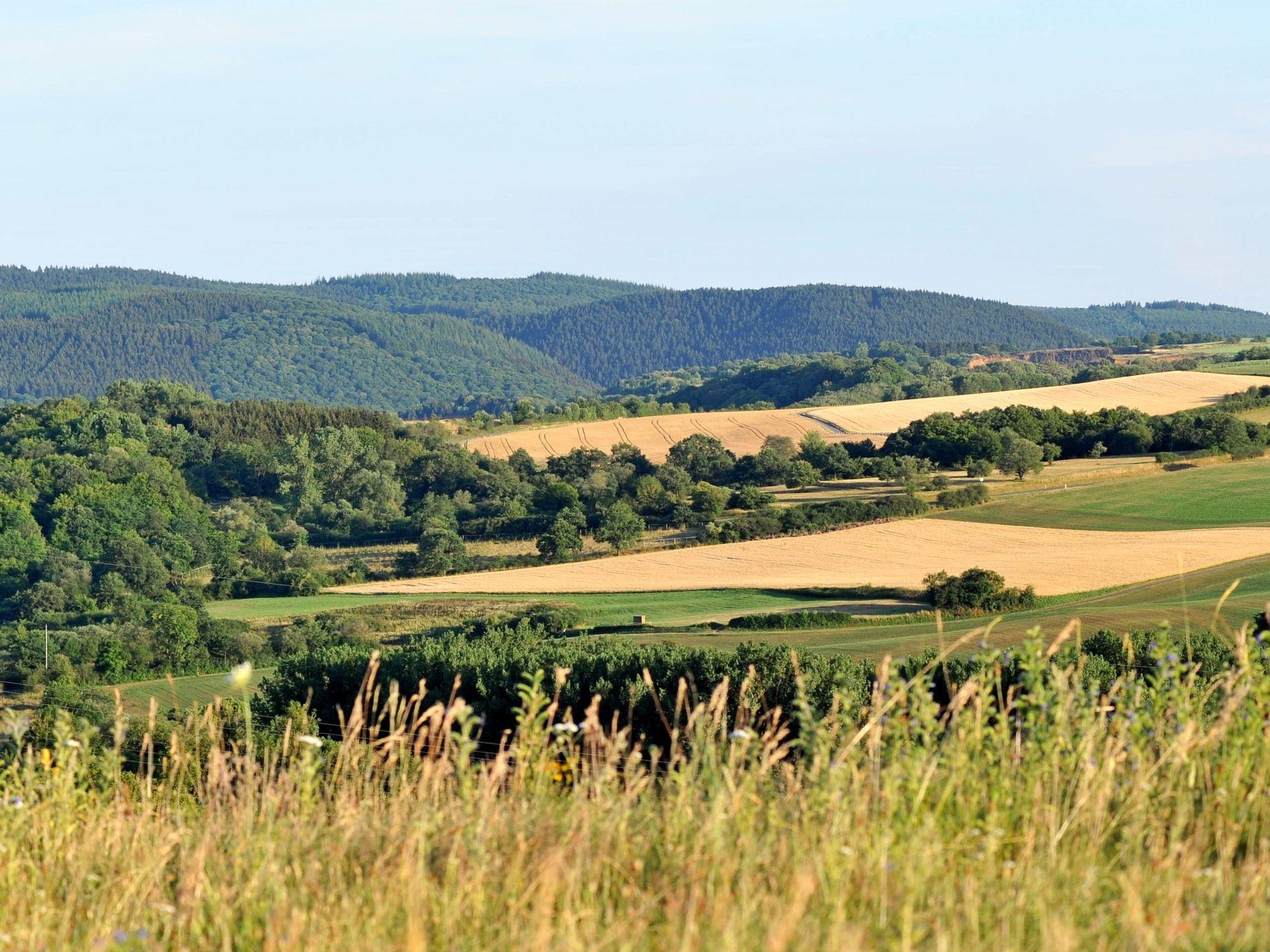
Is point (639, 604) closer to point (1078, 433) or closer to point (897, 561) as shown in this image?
point (897, 561)

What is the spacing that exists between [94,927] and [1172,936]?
10.5ft

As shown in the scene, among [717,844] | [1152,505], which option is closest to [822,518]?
[1152,505]

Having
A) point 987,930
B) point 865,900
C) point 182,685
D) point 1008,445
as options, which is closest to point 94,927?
point 865,900

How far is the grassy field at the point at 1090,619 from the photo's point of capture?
36.3 metres

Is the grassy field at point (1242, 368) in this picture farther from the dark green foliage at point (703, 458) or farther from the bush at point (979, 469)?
the bush at point (979, 469)

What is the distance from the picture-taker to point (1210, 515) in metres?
65.0

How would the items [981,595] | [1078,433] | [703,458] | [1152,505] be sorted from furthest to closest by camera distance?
1. [703,458]
2. [1078,433]
3. [1152,505]
4. [981,595]

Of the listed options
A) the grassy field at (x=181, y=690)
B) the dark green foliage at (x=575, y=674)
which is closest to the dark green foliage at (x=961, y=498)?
the grassy field at (x=181, y=690)

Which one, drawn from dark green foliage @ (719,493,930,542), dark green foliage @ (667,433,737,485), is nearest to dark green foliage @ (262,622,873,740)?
dark green foliage @ (719,493,930,542)

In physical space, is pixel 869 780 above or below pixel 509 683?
above

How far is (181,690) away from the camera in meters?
45.1

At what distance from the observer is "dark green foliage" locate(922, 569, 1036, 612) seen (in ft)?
162

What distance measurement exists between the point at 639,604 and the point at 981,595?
43.4 feet

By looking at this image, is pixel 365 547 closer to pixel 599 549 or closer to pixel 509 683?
pixel 599 549
